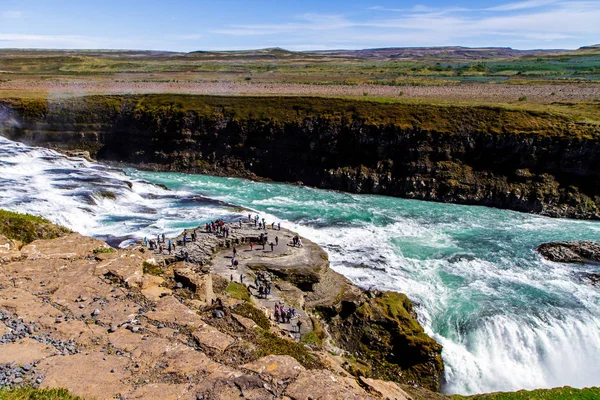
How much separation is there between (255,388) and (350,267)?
24.5 m

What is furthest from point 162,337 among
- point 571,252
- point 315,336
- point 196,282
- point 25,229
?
point 571,252

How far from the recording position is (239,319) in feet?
54.0

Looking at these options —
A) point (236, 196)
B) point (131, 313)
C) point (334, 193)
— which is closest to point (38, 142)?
point (236, 196)

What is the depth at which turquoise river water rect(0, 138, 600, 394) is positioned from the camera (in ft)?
88.2

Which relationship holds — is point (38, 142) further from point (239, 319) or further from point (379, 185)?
point (239, 319)

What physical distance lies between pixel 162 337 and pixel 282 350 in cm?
415

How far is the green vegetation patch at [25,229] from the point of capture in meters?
22.0

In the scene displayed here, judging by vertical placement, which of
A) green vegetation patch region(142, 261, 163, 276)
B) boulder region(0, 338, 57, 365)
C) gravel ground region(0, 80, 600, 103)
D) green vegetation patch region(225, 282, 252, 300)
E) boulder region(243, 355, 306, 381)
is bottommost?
green vegetation patch region(225, 282, 252, 300)

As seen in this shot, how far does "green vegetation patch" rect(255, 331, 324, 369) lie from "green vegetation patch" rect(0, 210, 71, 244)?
14.4 meters

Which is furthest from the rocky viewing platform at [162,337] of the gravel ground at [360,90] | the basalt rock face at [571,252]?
the gravel ground at [360,90]

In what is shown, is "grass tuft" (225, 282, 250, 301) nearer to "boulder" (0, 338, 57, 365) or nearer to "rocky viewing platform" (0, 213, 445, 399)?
"rocky viewing platform" (0, 213, 445, 399)

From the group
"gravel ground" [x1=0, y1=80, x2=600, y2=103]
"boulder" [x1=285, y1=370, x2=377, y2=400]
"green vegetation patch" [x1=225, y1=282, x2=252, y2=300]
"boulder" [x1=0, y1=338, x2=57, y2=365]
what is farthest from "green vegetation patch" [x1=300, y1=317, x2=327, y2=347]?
"gravel ground" [x1=0, y1=80, x2=600, y2=103]

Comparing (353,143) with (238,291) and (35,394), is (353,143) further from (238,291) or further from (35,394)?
(35,394)

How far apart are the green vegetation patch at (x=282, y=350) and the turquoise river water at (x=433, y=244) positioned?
14.3 m
